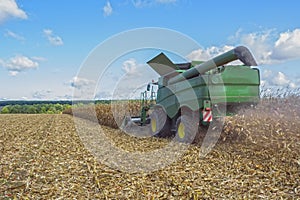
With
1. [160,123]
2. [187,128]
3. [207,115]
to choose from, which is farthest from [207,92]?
[160,123]

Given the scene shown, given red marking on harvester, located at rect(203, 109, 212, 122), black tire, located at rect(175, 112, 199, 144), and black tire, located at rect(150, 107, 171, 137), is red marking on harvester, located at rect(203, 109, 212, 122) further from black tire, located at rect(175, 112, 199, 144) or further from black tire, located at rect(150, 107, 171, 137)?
black tire, located at rect(150, 107, 171, 137)

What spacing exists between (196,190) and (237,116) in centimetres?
437

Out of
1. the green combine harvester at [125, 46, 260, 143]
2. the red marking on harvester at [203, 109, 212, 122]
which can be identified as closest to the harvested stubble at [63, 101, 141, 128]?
the green combine harvester at [125, 46, 260, 143]

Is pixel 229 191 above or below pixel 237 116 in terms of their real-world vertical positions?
below

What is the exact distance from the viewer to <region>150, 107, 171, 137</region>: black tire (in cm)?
999

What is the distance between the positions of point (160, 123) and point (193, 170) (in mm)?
4482

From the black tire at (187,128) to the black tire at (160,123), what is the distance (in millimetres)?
1198

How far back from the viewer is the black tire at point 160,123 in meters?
9.99

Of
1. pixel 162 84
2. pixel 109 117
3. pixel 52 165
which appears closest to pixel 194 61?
pixel 162 84

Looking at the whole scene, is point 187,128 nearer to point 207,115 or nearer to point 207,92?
point 207,115

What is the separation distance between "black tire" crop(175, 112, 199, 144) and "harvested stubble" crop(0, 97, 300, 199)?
498 mm

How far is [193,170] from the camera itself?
5723 millimetres

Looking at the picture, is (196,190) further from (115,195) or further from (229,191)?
(115,195)

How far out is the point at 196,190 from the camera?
4.55 m
